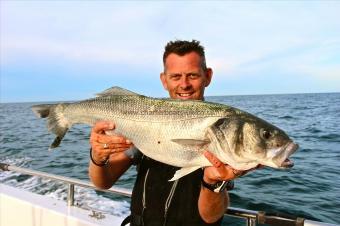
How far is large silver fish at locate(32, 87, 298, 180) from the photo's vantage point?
269 cm

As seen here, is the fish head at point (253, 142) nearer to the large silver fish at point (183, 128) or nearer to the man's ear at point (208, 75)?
the large silver fish at point (183, 128)

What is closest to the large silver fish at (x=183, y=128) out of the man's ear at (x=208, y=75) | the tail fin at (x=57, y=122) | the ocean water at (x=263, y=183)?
the tail fin at (x=57, y=122)

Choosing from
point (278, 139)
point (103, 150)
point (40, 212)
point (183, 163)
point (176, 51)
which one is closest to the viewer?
point (278, 139)

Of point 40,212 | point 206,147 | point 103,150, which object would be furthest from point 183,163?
point 40,212

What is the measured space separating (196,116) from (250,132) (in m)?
0.41

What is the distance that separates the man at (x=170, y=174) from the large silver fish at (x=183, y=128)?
146mm

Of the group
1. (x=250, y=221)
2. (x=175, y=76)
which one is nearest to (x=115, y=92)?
(x=175, y=76)

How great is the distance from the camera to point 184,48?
3.42 m

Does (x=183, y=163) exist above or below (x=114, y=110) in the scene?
below

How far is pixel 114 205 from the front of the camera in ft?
25.9

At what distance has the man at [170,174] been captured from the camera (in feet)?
10.2

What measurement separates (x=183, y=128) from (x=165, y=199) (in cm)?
67

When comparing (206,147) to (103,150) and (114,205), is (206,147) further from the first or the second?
(114,205)

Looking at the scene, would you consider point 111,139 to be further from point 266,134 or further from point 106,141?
→ point 266,134
